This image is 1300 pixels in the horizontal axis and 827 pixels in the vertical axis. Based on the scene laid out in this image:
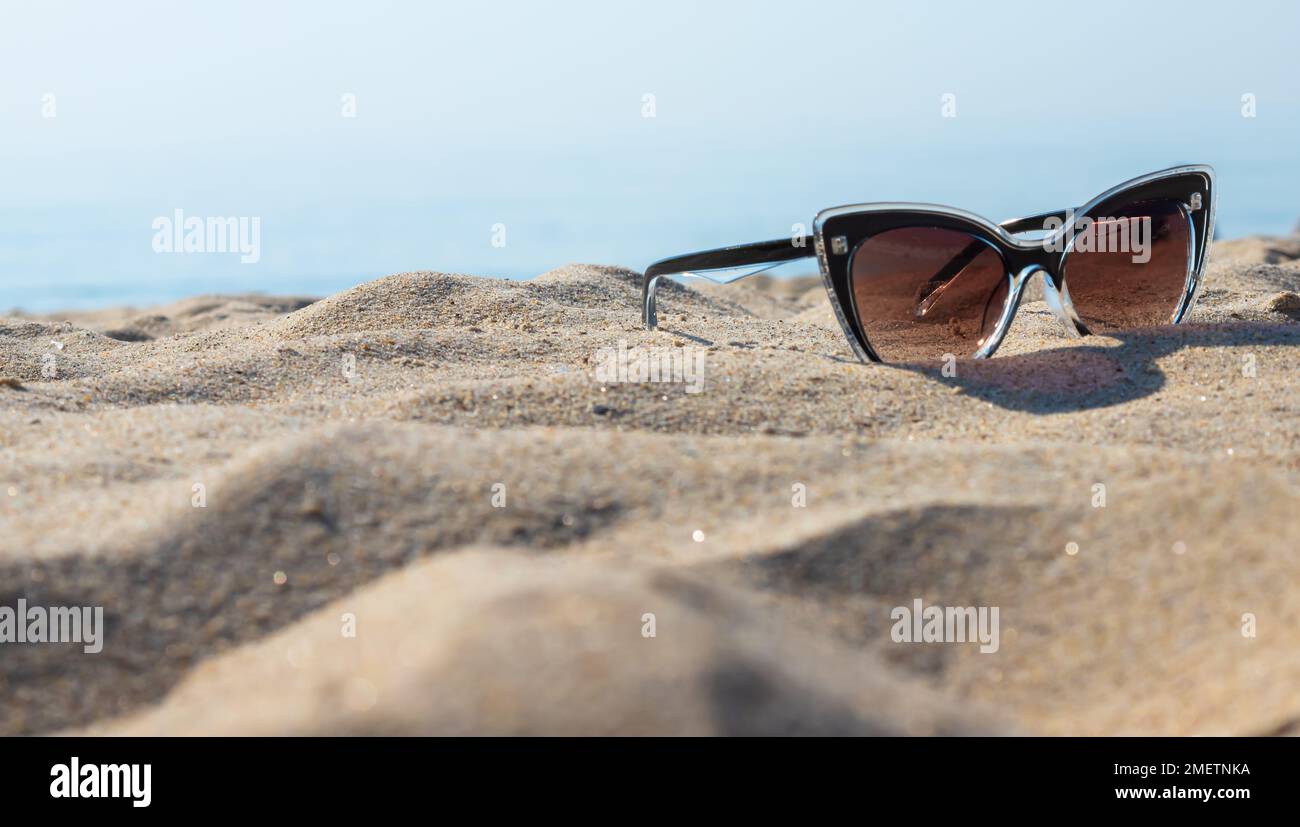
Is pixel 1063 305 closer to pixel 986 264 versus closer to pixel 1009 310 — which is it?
pixel 1009 310

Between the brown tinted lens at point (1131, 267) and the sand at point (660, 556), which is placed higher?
the brown tinted lens at point (1131, 267)

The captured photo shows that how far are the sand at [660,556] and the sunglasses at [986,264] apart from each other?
0.51m

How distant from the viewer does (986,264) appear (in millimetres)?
4188

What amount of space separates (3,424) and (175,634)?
1.58m

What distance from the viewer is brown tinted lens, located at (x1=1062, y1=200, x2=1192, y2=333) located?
4.31 m

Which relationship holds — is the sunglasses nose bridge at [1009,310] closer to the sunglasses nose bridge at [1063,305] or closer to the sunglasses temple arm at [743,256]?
the sunglasses nose bridge at [1063,305]

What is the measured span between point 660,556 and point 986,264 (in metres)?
2.56

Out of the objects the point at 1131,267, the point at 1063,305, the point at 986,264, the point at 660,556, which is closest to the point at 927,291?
the point at 986,264

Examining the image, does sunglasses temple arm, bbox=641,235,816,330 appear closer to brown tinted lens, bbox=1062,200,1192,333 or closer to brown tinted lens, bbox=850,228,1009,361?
brown tinted lens, bbox=850,228,1009,361

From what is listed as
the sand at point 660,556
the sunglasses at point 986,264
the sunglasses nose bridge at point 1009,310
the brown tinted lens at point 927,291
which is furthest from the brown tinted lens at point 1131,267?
the sand at point 660,556

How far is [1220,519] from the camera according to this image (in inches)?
89.2

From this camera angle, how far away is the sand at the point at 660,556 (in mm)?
1584
